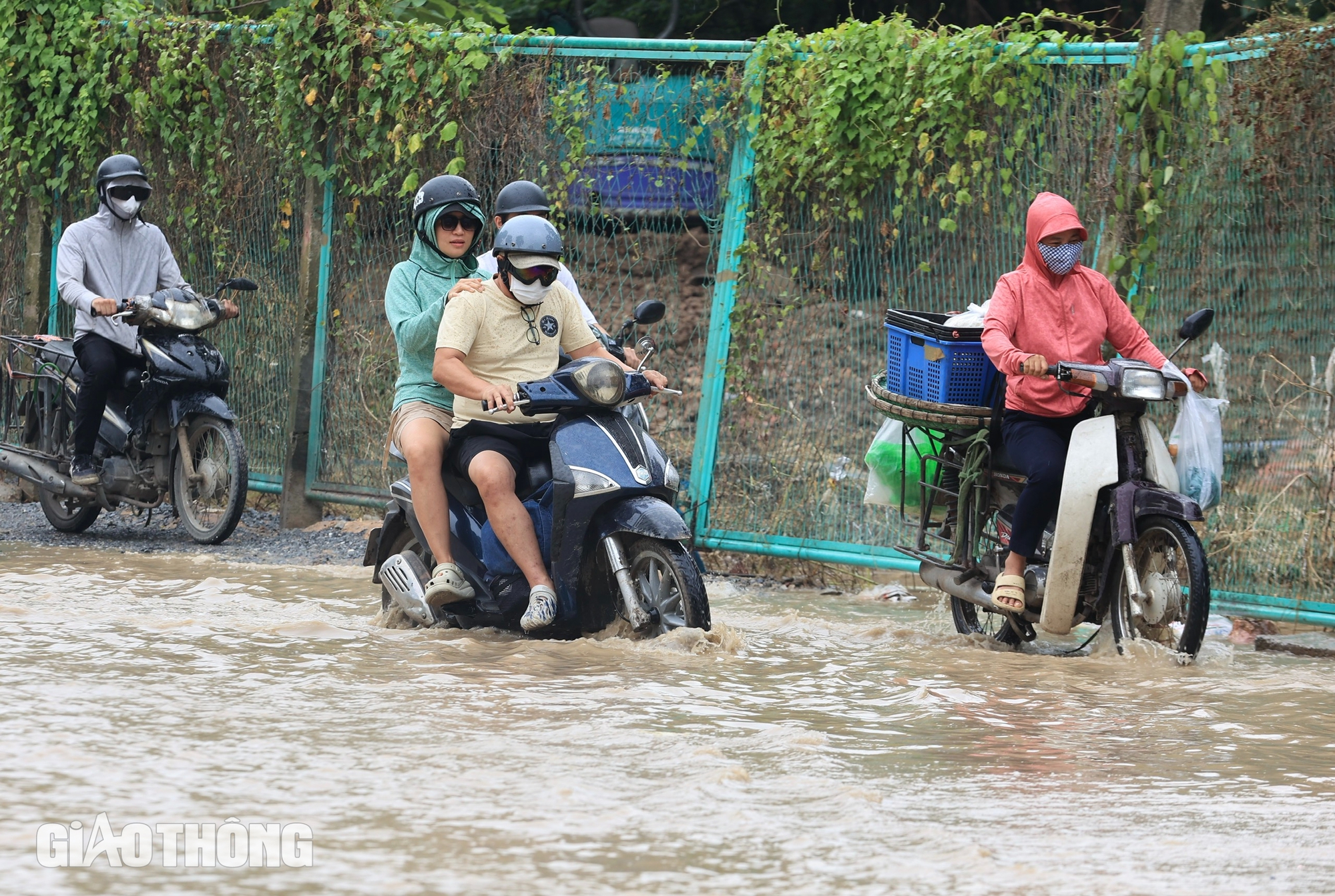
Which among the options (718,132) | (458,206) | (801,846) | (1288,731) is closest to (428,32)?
(718,132)

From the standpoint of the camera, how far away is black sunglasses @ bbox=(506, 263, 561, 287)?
22.0 ft

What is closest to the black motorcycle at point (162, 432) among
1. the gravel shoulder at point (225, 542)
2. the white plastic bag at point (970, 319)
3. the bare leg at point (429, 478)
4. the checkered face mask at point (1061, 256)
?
the gravel shoulder at point (225, 542)

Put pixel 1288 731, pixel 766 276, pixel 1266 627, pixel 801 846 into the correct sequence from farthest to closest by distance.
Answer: pixel 766 276 < pixel 1266 627 < pixel 1288 731 < pixel 801 846

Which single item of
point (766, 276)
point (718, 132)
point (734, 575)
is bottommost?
point (734, 575)

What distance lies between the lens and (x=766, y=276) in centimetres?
920

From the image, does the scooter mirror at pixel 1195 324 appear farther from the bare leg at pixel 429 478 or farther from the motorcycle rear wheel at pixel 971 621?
the bare leg at pixel 429 478

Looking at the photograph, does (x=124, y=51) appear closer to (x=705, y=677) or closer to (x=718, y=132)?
(x=718, y=132)

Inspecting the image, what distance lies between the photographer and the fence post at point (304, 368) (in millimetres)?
11070

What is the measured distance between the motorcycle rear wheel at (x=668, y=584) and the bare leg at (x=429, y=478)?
0.81 m

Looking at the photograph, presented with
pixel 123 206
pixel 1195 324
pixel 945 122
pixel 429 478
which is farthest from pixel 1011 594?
pixel 123 206

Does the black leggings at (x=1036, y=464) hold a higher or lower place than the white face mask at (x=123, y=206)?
lower

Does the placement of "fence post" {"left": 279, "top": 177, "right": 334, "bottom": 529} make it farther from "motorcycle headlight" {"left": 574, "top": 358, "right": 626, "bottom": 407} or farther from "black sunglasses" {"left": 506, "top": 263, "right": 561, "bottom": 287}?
"motorcycle headlight" {"left": 574, "top": 358, "right": 626, "bottom": 407}

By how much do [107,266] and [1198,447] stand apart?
22.3ft

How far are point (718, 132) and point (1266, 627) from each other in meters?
3.83
